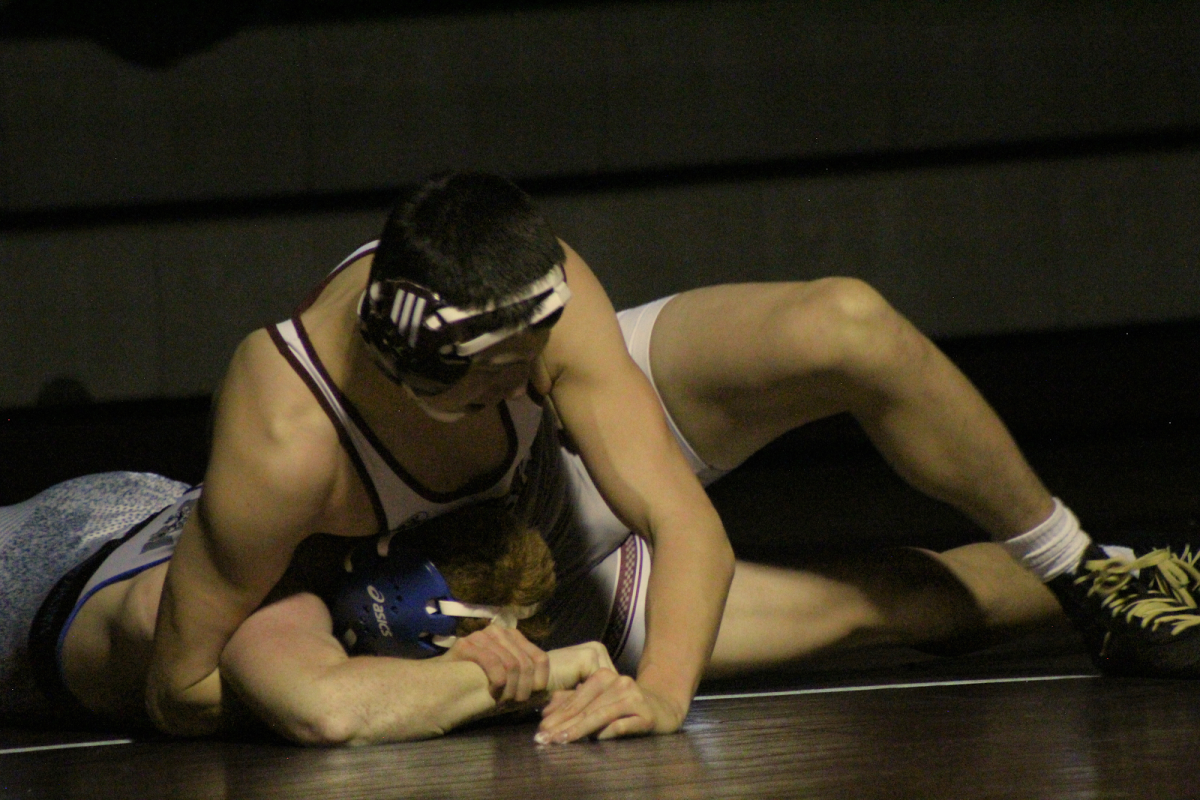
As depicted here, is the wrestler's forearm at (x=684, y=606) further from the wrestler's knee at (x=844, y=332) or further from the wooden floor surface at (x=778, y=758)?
the wrestler's knee at (x=844, y=332)

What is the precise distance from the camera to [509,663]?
57.2 inches

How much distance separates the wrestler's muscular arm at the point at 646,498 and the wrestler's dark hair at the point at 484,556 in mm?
126

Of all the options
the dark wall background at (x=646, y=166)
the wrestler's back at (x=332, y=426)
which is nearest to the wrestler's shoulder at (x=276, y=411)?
the wrestler's back at (x=332, y=426)

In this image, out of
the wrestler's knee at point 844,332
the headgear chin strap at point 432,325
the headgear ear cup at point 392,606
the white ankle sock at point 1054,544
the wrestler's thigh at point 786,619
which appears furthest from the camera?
the wrestler's thigh at point 786,619

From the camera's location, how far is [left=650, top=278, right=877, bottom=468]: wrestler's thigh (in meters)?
1.66

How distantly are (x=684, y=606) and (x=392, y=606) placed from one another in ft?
1.04

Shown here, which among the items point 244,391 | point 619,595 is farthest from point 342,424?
point 619,595

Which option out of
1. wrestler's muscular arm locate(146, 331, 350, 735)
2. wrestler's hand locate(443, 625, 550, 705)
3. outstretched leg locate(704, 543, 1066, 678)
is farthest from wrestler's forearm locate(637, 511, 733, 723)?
outstretched leg locate(704, 543, 1066, 678)

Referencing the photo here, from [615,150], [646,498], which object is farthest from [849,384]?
[615,150]

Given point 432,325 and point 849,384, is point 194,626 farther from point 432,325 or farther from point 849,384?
point 849,384

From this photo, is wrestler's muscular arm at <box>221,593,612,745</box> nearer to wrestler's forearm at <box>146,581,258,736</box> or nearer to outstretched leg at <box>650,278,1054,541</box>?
wrestler's forearm at <box>146,581,258,736</box>

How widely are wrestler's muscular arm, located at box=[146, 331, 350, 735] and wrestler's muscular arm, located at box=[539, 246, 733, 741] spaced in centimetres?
26

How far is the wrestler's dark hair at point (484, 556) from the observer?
156 cm

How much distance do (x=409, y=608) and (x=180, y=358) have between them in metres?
2.96
